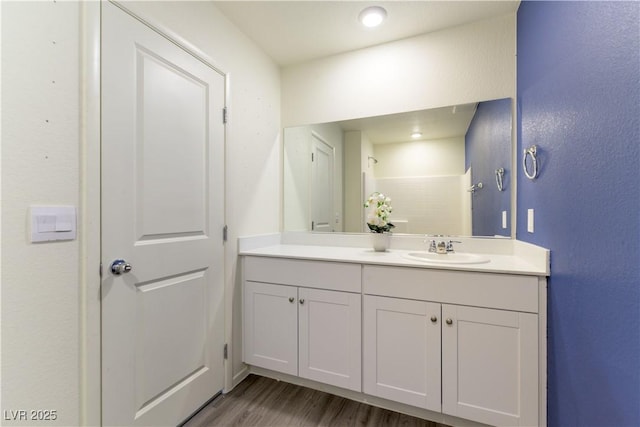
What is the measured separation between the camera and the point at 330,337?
1.65 metres

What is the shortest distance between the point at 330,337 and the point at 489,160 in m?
1.54

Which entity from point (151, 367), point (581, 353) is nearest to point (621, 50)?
point (581, 353)

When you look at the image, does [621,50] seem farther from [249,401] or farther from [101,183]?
[249,401]

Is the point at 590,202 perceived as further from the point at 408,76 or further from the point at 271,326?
the point at 271,326

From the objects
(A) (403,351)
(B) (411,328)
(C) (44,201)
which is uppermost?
(C) (44,201)

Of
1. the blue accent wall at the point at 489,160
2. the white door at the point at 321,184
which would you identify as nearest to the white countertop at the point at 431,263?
the blue accent wall at the point at 489,160

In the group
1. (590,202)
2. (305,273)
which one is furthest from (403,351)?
(590,202)

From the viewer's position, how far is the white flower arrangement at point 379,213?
1971 millimetres

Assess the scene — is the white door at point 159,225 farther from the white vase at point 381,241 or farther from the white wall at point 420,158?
the white wall at point 420,158

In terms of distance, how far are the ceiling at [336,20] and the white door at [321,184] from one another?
70 cm

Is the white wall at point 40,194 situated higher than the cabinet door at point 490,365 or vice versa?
the white wall at point 40,194

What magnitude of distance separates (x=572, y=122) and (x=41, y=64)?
1.92 metres

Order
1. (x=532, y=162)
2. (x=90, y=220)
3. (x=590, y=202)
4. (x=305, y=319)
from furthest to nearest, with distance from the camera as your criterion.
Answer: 1. (x=305, y=319)
2. (x=532, y=162)
3. (x=90, y=220)
4. (x=590, y=202)

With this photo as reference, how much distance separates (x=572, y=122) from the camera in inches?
39.6
